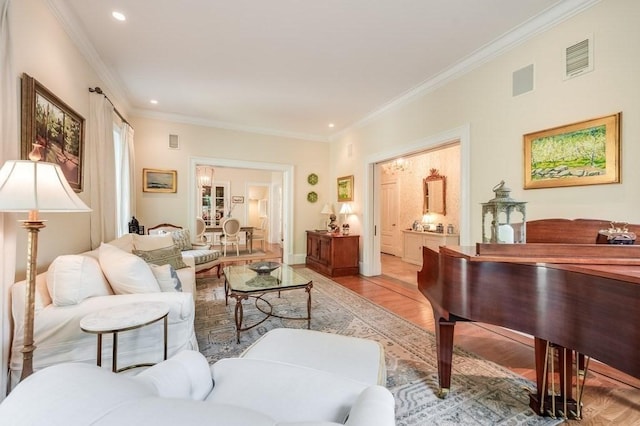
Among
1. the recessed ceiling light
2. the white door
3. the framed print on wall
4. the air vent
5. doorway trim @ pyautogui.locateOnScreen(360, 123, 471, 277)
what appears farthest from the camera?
the white door

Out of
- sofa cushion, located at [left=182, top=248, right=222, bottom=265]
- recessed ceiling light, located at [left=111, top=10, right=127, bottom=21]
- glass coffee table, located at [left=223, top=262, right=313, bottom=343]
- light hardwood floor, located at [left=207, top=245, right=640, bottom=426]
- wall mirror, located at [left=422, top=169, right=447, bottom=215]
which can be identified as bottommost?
light hardwood floor, located at [left=207, top=245, right=640, bottom=426]

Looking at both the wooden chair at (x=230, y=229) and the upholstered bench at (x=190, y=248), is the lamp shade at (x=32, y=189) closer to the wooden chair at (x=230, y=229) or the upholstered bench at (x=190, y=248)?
the upholstered bench at (x=190, y=248)

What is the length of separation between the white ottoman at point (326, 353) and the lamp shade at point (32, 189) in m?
1.33

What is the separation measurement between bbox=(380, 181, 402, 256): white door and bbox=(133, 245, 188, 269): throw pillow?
564cm

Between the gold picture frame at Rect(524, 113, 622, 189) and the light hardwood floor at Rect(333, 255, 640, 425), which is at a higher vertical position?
the gold picture frame at Rect(524, 113, 622, 189)

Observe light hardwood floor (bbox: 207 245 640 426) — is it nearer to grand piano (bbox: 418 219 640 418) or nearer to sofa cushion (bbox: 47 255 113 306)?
grand piano (bbox: 418 219 640 418)

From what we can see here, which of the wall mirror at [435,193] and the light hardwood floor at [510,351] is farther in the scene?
the wall mirror at [435,193]

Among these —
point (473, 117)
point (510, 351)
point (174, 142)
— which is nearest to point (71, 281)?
A: point (510, 351)

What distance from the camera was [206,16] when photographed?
8.27 ft

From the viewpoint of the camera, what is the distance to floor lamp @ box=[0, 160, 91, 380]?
1404 mm

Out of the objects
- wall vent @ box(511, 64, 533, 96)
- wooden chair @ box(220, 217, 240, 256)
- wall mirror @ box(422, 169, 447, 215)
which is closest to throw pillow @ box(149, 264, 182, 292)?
wall vent @ box(511, 64, 533, 96)

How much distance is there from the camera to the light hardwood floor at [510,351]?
5.65 ft

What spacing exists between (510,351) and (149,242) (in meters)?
4.11

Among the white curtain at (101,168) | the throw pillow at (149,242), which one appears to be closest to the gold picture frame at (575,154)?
the throw pillow at (149,242)
